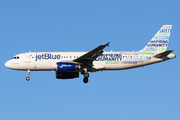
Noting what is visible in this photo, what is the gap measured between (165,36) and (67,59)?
46.1ft

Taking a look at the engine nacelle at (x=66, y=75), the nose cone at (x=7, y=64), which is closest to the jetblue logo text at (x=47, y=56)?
the engine nacelle at (x=66, y=75)

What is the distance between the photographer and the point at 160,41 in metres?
46.4

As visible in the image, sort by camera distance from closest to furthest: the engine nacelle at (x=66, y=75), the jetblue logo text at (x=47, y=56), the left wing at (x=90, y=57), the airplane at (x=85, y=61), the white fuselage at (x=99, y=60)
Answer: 1. the left wing at (x=90, y=57)
2. the airplane at (x=85, y=61)
3. the white fuselage at (x=99, y=60)
4. the jetblue logo text at (x=47, y=56)
5. the engine nacelle at (x=66, y=75)

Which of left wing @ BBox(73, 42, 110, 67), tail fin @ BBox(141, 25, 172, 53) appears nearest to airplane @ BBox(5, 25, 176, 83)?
left wing @ BBox(73, 42, 110, 67)

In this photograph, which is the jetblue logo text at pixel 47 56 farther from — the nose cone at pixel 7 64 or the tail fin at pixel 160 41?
the tail fin at pixel 160 41

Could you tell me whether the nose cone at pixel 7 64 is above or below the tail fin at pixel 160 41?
below

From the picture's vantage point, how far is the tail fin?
151 feet

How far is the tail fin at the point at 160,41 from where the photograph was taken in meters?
45.9

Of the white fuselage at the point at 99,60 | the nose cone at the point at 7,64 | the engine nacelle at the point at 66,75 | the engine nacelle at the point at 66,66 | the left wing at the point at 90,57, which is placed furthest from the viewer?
the engine nacelle at the point at 66,75

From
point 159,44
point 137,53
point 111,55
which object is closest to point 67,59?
point 111,55

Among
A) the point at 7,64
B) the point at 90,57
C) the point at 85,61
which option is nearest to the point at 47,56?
the point at 85,61

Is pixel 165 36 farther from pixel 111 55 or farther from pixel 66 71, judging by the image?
pixel 66 71

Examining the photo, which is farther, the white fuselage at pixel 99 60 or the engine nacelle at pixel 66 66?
the white fuselage at pixel 99 60

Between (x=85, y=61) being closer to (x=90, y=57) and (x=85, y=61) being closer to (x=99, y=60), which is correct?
(x=90, y=57)
